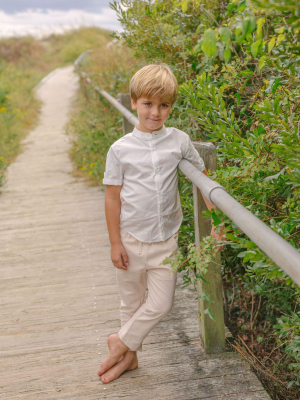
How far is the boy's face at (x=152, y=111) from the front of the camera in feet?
6.35

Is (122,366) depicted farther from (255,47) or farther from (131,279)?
(255,47)

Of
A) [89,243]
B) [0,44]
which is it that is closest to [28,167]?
[89,243]

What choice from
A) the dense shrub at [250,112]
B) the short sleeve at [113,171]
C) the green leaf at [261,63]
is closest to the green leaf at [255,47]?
the dense shrub at [250,112]

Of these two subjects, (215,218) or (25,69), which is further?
(25,69)

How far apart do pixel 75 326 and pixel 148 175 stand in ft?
3.72

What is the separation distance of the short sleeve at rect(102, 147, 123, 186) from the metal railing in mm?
265

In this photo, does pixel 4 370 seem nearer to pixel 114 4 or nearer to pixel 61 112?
pixel 114 4

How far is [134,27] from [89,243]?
1758mm

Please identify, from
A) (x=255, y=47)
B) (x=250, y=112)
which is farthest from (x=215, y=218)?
(x=250, y=112)

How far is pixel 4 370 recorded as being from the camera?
2.27 m

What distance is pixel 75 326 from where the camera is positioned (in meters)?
2.64

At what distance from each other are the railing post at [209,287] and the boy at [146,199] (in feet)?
0.17

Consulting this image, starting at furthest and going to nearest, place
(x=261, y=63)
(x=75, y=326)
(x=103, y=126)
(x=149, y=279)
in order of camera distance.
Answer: (x=103, y=126), (x=75, y=326), (x=149, y=279), (x=261, y=63)

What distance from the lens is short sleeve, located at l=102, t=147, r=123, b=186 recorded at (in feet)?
6.47
